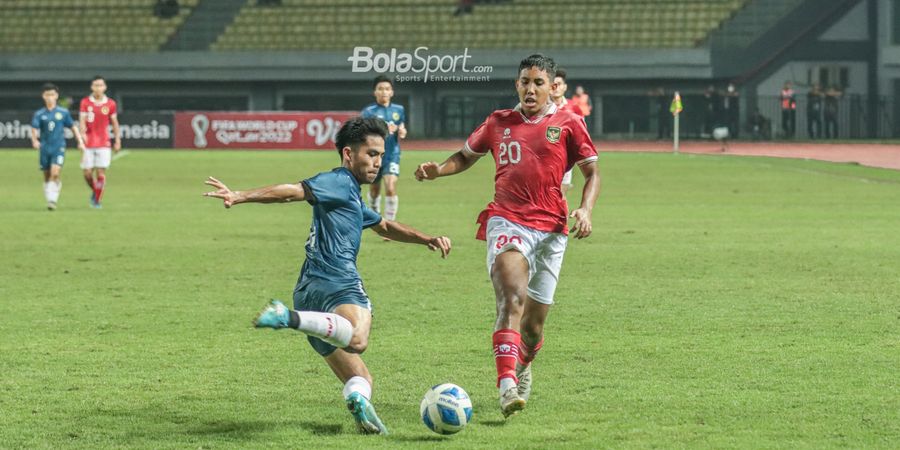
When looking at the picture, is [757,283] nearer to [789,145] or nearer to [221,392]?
[221,392]

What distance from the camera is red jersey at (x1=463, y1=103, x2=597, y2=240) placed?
761 cm

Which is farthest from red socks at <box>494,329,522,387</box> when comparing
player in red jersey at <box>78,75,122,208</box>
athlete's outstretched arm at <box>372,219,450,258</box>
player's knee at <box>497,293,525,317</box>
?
player in red jersey at <box>78,75,122,208</box>

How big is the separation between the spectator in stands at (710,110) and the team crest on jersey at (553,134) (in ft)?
138

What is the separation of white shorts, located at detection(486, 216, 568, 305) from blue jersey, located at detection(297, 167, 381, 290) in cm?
90

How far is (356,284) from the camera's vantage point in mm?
6965

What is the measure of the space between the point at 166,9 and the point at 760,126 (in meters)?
25.0

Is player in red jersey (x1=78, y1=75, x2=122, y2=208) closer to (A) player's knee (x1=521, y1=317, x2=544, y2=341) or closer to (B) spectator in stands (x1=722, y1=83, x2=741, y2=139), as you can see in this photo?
(A) player's knee (x1=521, y1=317, x2=544, y2=341)

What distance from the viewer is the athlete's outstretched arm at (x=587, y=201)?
7.45 meters

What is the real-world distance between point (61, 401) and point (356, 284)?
1929 mm

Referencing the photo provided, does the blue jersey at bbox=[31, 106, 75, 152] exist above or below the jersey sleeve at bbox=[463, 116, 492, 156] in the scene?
above

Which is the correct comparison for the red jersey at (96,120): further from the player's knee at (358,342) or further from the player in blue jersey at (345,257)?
the player's knee at (358,342)

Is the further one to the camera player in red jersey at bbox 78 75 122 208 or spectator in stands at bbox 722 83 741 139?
spectator in stands at bbox 722 83 741 139

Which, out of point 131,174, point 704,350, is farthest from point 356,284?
point 131,174

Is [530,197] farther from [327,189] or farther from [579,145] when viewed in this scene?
[327,189]
